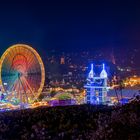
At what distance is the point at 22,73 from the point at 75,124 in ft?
98.4

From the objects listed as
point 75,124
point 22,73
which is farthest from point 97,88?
point 75,124

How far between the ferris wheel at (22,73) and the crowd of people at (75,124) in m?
28.0

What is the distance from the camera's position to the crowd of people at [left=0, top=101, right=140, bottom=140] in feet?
17.9

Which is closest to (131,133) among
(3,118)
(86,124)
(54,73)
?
(86,124)

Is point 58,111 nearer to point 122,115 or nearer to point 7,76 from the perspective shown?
point 122,115

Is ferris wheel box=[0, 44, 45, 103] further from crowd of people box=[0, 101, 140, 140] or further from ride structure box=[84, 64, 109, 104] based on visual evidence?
crowd of people box=[0, 101, 140, 140]

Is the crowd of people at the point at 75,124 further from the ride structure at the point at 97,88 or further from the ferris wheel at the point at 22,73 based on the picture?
the ride structure at the point at 97,88

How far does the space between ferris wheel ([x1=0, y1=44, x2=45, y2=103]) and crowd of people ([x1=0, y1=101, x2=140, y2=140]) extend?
2800 centimetres

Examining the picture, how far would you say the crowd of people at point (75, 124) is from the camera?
215 inches

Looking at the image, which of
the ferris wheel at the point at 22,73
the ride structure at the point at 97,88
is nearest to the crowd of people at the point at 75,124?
the ferris wheel at the point at 22,73

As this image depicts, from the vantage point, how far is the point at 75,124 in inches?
269

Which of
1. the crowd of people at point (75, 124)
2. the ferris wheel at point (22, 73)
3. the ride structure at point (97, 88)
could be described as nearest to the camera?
the crowd of people at point (75, 124)

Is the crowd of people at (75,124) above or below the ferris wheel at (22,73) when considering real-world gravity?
below

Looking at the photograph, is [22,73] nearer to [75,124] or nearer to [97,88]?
[97,88]
